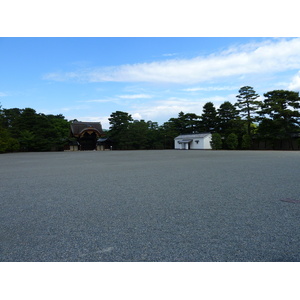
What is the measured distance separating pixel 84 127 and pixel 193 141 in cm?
1643

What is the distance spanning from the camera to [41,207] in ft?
11.5

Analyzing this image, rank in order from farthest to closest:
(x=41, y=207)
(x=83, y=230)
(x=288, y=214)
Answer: (x=41, y=207) → (x=288, y=214) → (x=83, y=230)

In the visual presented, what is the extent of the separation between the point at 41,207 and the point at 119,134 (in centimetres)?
3046

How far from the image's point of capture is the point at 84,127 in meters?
35.2

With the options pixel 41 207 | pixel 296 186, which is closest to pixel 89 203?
pixel 41 207

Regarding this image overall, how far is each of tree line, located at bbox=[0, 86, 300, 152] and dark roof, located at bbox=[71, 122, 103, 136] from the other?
1.85m

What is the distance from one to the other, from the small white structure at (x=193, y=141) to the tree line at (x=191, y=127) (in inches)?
57.1

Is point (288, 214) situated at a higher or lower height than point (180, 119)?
lower

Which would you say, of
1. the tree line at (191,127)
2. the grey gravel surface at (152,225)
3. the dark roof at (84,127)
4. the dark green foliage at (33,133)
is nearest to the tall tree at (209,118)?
the tree line at (191,127)

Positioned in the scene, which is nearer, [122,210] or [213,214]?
[213,214]

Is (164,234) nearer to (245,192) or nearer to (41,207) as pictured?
(41,207)

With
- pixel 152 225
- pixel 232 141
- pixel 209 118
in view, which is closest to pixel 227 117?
pixel 209 118

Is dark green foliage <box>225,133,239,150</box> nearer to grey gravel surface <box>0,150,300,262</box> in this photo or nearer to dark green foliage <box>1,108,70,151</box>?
dark green foliage <box>1,108,70,151</box>

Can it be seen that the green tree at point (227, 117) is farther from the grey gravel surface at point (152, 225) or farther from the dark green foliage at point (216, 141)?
the grey gravel surface at point (152, 225)
